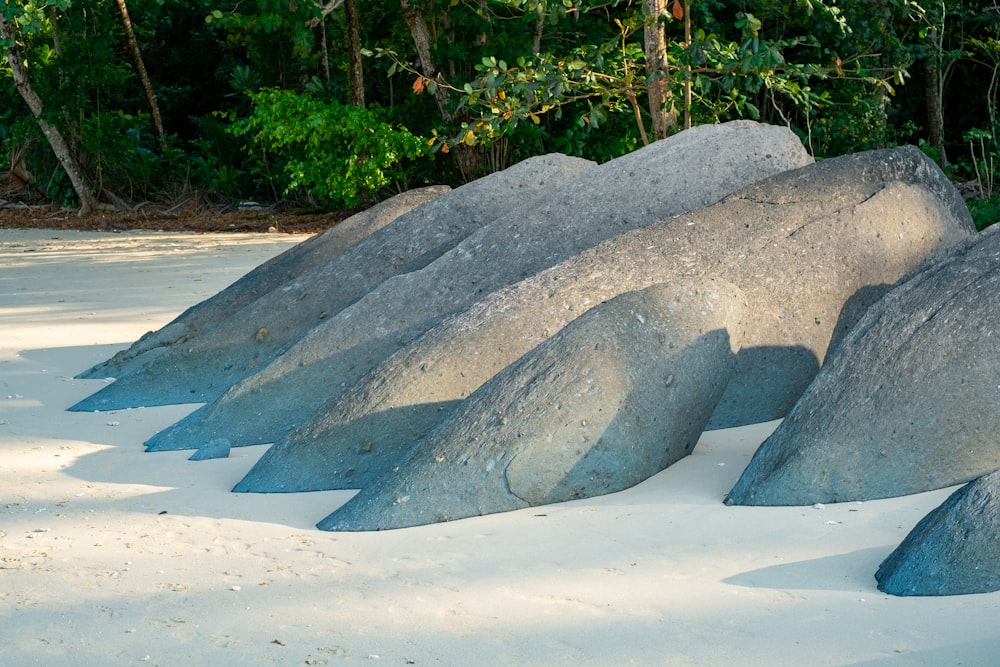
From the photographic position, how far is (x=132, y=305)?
9.48 metres

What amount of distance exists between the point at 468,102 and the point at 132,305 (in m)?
2.93

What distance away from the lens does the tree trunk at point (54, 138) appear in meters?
16.0

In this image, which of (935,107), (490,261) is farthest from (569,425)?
(935,107)

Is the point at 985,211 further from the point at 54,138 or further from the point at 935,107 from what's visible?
the point at 54,138

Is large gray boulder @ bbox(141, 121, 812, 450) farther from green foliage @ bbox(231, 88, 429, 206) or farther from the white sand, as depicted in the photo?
green foliage @ bbox(231, 88, 429, 206)

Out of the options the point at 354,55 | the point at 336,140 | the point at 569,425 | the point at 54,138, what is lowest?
the point at 336,140

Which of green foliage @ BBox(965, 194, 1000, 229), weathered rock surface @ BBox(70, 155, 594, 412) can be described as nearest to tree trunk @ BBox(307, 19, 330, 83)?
green foliage @ BBox(965, 194, 1000, 229)

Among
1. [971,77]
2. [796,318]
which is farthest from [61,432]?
[971,77]

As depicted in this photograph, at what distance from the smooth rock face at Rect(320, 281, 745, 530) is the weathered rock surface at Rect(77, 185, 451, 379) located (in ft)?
9.18

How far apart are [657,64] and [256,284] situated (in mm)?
3853

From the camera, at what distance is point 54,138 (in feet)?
55.4

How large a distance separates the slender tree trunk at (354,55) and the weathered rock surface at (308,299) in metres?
8.08

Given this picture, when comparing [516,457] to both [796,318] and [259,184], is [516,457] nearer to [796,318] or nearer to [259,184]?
[796,318]

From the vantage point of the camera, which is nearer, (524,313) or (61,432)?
(524,313)
